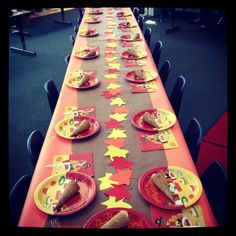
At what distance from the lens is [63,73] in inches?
201

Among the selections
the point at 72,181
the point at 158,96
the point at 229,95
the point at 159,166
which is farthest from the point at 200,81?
the point at 229,95

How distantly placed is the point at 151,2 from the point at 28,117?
143 inches

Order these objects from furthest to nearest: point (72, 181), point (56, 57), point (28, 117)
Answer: point (56, 57)
point (28, 117)
point (72, 181)

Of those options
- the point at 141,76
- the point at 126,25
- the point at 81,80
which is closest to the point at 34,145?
the point at 81,80

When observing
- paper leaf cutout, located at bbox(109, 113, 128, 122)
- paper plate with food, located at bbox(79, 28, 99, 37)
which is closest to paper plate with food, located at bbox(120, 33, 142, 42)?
paper plate with food, located at bbox(79, 28, 99, 37)

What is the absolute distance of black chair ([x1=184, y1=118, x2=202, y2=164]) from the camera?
1814 mm

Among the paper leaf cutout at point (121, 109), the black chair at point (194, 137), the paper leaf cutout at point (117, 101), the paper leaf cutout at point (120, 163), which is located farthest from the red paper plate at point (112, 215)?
the paper leaf cutout at point (117, 101)

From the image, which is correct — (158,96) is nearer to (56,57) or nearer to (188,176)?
(188,176)

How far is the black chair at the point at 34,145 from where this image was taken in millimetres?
1769

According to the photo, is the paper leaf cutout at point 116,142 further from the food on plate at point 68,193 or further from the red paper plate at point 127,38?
the red paper plate at point 127,38

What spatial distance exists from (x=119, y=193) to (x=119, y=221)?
250 millimetres

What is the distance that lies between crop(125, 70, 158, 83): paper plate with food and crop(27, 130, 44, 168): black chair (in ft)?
3.41

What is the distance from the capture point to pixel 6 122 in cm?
37

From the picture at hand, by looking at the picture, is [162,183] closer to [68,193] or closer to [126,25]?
[68,193]
